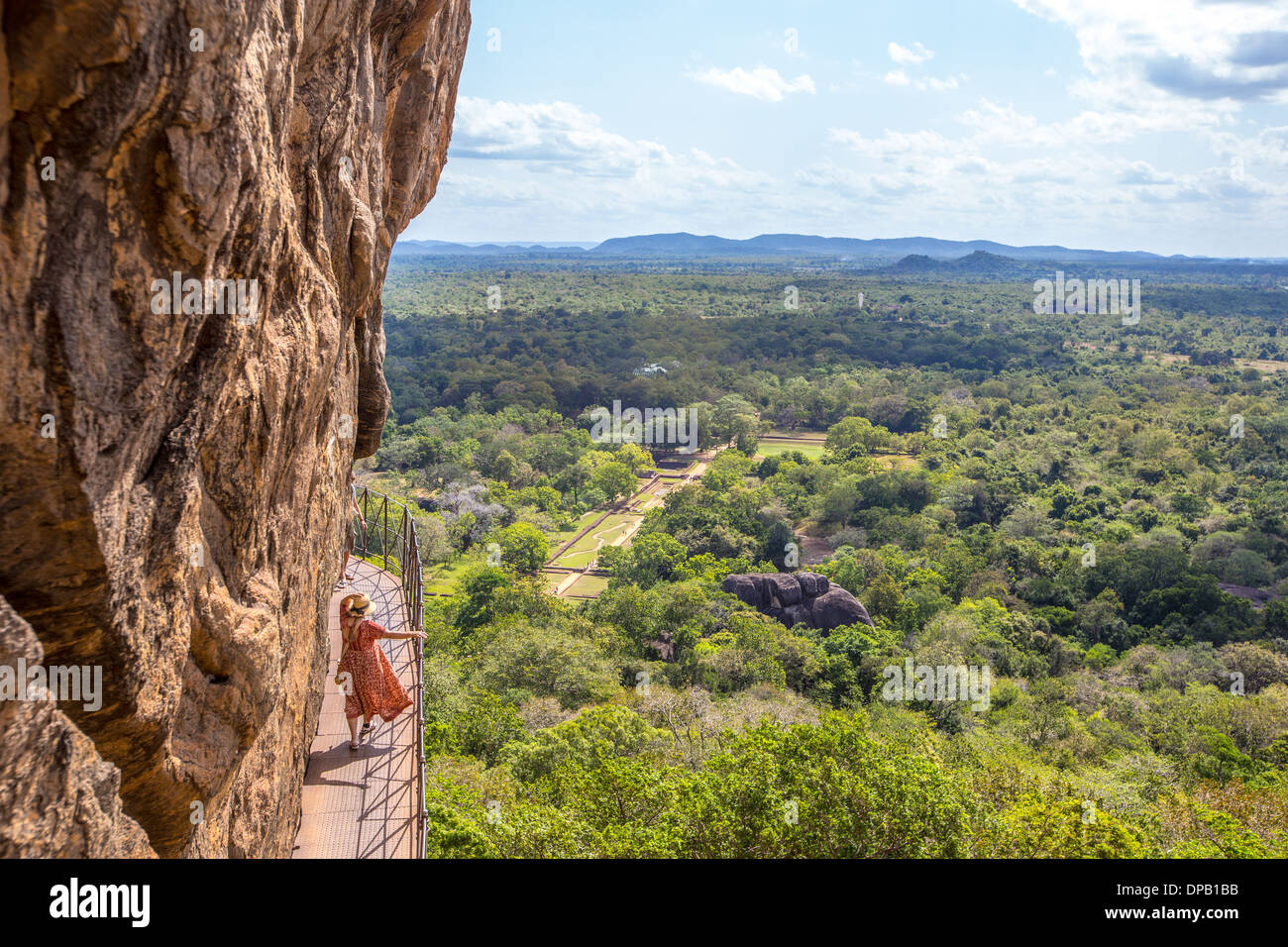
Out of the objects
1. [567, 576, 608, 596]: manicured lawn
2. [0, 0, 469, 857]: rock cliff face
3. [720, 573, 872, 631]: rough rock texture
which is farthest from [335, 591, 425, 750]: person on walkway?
[567, 576, 608, 596]: manicured lawn

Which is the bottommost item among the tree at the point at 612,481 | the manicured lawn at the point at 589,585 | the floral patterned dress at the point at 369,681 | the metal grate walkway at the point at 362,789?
the manicured lawn at the point at 589,585

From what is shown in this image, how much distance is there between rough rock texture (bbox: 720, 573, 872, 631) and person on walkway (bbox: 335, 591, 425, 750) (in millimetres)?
31054

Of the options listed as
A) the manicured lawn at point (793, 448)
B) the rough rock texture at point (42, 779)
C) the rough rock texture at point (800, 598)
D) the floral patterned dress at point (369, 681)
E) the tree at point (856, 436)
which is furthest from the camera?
the manicured lawn at point (793, 448)

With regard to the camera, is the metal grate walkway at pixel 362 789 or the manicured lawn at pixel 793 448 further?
the manicured lawn at pixel 793 448

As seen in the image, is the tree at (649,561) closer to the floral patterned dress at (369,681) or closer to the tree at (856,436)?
the tree at (856,436)

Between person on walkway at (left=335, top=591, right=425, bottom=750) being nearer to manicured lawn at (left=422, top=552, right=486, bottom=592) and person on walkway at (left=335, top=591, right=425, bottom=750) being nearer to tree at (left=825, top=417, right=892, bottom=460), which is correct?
manicured lawn at (left=422, top=552, right=486, bottom=592)

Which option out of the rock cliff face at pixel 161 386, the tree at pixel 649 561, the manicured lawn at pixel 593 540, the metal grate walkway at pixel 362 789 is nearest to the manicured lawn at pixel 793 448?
the manicured lawn at pixel 593 540

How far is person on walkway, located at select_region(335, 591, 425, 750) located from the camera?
36.2ft

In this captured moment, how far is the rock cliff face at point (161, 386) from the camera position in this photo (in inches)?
162

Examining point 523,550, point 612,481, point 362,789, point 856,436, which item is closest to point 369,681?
point 362,789

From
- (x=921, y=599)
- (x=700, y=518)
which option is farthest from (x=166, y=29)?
(x=700, y=518)

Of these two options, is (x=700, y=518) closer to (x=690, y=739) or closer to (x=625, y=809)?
(x=690, y=739)

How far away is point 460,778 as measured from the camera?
20812 millimetres

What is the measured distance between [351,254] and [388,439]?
65347mm
